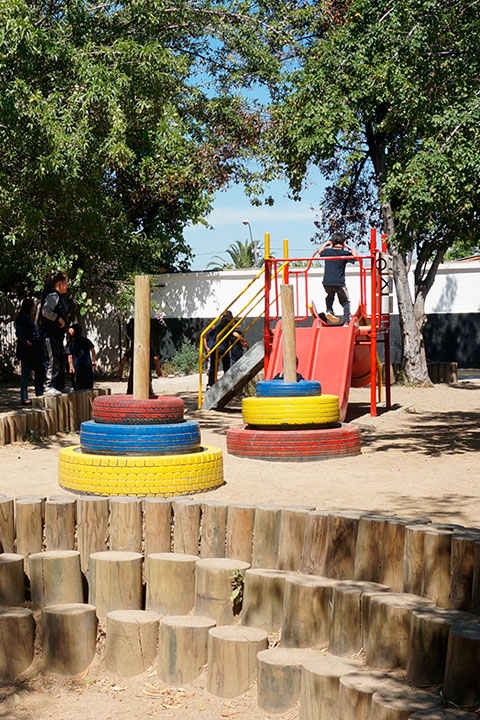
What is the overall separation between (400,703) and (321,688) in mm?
404

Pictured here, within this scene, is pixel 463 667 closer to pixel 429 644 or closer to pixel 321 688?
pixel 429 644

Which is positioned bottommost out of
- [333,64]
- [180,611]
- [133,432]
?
[180,611]

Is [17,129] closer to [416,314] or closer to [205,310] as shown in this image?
[416,314]

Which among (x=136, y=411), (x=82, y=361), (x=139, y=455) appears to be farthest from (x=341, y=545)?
(x=82, y=361)

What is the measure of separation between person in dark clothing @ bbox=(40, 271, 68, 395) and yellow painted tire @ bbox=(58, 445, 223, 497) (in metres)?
4.89

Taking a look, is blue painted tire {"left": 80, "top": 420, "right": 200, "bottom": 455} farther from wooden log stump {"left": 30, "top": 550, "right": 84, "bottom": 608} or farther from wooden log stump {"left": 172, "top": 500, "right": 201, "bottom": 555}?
wooden log stump {"left": 30, "top": 550, "right": 84, "bottom": 608}

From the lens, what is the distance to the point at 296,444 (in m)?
8.85

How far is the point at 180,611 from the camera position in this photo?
438 cm

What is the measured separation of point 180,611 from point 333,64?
13093 mm

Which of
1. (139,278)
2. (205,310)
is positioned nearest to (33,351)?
(139,278)

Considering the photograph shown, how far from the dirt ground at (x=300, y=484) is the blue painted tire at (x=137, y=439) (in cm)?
45

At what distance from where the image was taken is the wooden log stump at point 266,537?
4531 millimetres

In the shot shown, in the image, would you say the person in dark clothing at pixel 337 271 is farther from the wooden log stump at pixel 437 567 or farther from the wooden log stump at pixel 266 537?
the wooden log stump at pixel 437 567

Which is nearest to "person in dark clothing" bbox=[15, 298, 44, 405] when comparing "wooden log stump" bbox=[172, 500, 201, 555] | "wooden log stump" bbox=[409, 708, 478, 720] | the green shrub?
"wooden log stump" bbox=[172, 500, 201, 555]
